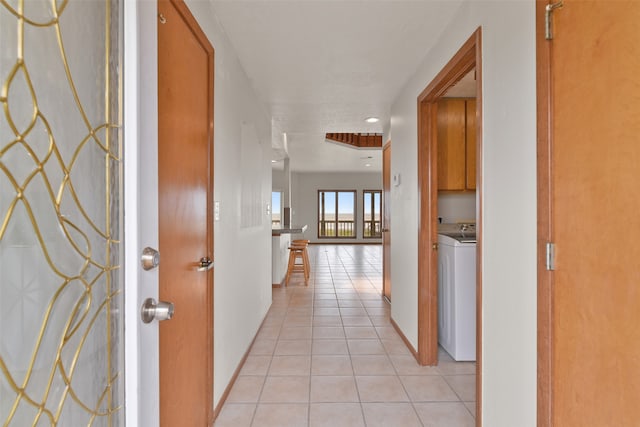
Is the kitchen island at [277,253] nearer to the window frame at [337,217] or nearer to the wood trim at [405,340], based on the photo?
the wood trim at [405,340]

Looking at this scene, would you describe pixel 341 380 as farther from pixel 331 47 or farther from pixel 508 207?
pixel 331 47

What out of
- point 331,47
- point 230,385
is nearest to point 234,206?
point 230,385

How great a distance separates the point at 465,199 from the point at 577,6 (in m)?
2.70

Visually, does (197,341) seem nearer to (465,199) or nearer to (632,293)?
(632,293)

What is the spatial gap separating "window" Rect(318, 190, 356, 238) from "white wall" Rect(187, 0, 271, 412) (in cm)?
867

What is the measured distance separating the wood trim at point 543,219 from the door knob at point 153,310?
3.89 ft

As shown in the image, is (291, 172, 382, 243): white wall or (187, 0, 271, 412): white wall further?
(291, 172, 382, 243): white wall

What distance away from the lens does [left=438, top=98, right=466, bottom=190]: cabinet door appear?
121 inches

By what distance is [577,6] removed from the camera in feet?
3.38

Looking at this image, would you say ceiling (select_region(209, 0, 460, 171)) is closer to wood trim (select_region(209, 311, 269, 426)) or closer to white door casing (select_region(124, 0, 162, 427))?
white door casing (select_region(124, 0, 162, 427))

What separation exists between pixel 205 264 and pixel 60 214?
3.44 ft

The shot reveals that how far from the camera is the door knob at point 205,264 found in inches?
63.7

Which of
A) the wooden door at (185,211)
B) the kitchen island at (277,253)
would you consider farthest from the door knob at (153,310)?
the kitchen island at (277,253)

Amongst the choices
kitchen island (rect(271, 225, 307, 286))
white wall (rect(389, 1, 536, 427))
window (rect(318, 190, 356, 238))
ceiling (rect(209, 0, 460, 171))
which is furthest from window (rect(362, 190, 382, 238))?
white wall (rect(389, 1, 536, 427))
